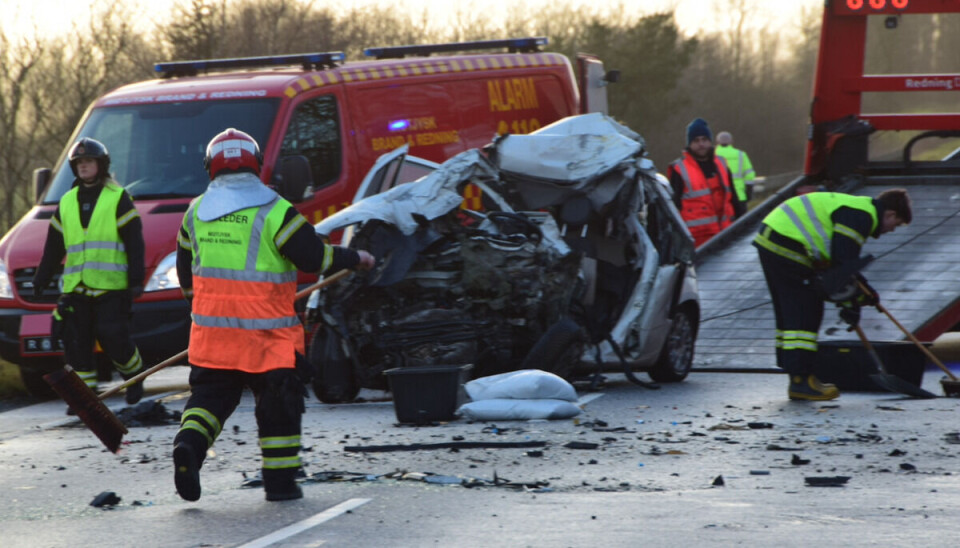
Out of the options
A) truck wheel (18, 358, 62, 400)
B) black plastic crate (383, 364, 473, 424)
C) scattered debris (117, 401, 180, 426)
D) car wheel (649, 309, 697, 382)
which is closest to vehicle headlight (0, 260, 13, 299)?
truck wheel (18, 358, 62, 400)

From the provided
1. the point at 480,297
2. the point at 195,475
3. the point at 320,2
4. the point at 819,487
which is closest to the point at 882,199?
the point at 480,297

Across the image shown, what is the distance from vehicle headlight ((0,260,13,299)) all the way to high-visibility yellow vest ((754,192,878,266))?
580cm

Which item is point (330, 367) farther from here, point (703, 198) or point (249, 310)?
point (703, 198)

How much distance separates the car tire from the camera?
33.8 feet

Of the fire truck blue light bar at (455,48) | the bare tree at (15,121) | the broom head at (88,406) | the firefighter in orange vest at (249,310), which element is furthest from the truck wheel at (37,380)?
the bare tree at (15,121)

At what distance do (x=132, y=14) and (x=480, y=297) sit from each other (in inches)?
530

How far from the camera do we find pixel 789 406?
9992 millimetres

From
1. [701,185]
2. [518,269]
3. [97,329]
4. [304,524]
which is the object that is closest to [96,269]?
[97,329]

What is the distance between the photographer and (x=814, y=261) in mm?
10469

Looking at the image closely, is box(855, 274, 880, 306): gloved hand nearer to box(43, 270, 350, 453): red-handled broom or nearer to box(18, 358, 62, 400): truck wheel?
box(43, 270, 350, 453): red-handled broom

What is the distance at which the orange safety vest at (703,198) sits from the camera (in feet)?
49.0

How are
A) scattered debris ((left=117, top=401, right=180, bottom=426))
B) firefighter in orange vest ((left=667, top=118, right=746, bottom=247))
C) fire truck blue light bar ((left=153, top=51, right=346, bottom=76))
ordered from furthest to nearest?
firefighter in orange vest ((left=667, top=118, right=746, bottom=247))
fire truck blue light bar ((left=153, top=51, right=346, bottom=76))
scattered debris ((left=117, top=401, right=180, bottom=426))

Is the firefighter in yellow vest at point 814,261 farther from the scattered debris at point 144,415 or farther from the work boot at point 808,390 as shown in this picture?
the scattered debris at point 144,415

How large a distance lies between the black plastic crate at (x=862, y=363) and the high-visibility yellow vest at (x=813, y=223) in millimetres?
698
